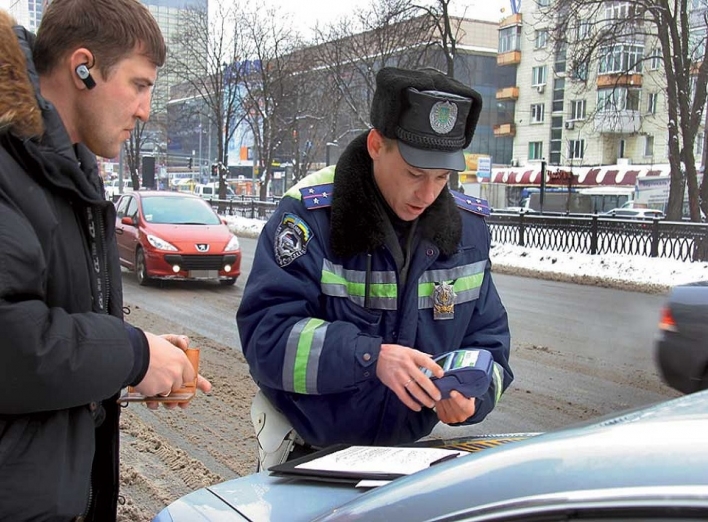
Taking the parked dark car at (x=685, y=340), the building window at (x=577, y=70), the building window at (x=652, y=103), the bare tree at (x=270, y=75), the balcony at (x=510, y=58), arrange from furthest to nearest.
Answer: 1. the balcony at (x=510, y=58)
2. the building window at (x=652, y=103)
3. the bare tree at (x=270, y=75)
4. the building window at (x=577, y=70)
5. the parked dark car at (x=685, y=340)

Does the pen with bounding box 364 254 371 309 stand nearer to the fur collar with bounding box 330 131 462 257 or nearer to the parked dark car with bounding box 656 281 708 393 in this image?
the fur collar with bounding box 330 131 462 257

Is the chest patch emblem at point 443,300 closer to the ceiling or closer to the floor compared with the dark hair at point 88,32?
closer to the floor

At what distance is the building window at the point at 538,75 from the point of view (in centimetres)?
5974

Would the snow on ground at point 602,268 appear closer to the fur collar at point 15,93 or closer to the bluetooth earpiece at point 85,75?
the bluetooth earpiece at point 85,75

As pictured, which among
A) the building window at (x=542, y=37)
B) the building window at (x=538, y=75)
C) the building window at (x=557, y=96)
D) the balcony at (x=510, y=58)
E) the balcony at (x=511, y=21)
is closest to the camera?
the building window at (x=542, y=37)

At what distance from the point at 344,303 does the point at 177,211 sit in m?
11.4

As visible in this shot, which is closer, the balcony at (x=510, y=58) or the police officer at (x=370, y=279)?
the police officer at (x=370, y=279)

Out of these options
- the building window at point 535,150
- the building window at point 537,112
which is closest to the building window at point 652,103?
the building window at point 535,150

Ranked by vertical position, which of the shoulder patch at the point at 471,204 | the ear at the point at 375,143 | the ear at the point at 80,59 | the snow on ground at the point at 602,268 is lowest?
the snow on ground at the point at 602,268

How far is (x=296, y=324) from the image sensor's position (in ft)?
6.61

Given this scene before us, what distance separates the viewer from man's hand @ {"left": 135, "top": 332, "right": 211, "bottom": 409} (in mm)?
1680

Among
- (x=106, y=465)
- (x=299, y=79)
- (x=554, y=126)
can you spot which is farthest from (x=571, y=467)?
(x=554, y=126)

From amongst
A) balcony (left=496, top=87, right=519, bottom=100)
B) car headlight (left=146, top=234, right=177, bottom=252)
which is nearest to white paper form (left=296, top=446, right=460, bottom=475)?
car headlight (left=146, top=234, right=177, bottom=252)

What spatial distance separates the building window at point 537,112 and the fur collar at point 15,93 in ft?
204
